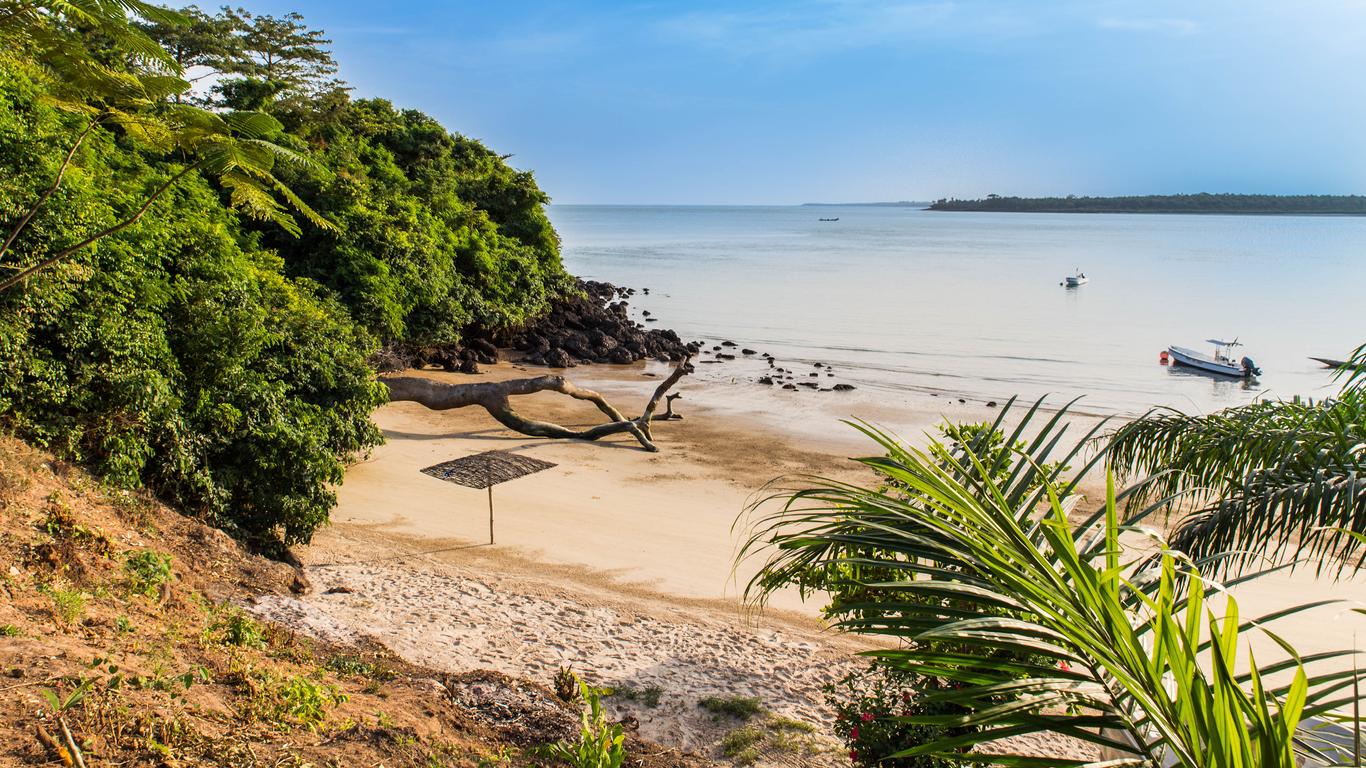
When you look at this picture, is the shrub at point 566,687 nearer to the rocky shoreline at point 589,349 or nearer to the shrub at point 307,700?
the shrub at point 307,700

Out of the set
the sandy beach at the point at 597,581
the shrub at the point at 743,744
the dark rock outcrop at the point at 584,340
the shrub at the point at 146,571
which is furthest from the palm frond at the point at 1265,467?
the dark rock outcrop at the point at 584,340

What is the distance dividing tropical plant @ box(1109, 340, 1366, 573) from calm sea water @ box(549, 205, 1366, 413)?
12.7m

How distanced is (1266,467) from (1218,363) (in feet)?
109

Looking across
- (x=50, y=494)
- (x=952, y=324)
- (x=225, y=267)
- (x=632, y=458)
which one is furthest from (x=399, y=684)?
(x=952, y=324)

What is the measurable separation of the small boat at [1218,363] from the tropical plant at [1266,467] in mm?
30722

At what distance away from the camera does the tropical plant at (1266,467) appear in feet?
19.9

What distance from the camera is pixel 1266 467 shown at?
6.87 meters

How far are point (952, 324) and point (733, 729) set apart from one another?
43174mm

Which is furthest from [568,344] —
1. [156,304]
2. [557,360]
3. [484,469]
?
[156,304]

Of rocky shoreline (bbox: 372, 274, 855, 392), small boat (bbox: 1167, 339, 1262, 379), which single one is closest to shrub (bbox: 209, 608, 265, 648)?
rocky shoreline (bbox: 372, 274, 855, 392)

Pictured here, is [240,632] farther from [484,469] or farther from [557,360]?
[557,360]

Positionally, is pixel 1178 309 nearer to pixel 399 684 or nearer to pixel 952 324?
pixel 952 324

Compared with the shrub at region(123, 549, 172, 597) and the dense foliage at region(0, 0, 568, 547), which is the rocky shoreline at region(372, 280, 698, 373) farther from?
the shrub at region(123, 549, 172, 597)

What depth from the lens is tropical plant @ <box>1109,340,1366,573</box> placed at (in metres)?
6.06
